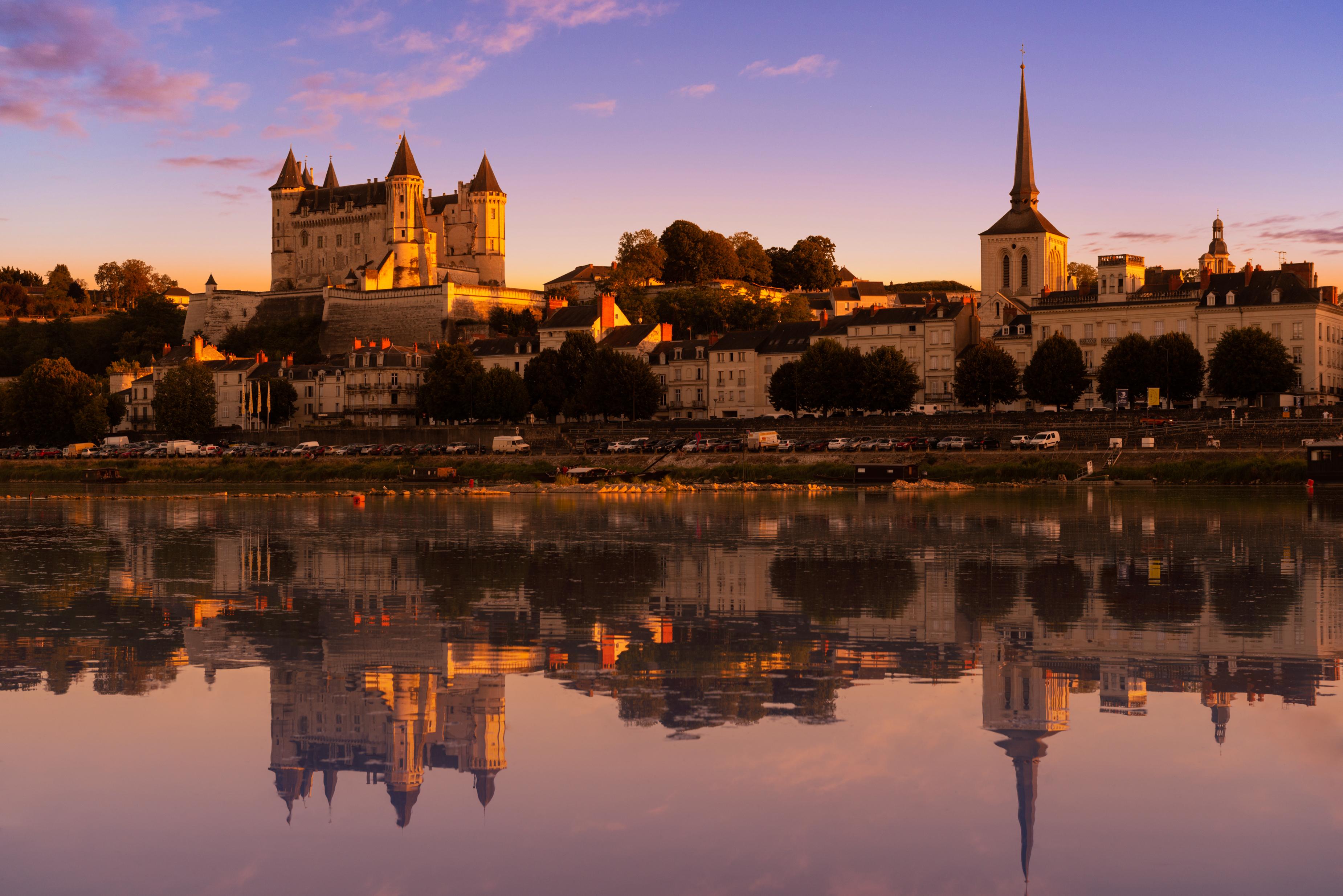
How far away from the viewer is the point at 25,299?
6644 inches

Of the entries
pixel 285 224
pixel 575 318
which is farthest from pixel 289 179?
pixel 575 318

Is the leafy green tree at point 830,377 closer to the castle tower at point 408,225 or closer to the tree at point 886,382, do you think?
the tree at point 886,382

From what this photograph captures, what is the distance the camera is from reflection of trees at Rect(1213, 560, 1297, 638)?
15836 mm

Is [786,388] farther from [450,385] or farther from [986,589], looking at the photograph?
[986,589]

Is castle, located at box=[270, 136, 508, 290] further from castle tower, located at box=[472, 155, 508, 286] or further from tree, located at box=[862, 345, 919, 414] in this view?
tree, located at box=[862, 345, 919, 414]

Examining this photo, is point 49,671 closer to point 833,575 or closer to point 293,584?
point 293,584

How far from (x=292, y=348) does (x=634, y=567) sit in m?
105

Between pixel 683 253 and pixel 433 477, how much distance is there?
69.5m

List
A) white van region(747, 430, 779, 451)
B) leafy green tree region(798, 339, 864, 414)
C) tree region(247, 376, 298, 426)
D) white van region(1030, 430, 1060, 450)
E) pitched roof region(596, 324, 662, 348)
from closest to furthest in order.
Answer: white van region(1030, 430, 1060, 450), white van region(747, 430, 779, 451), leafy green tree region(798, 339, 864, 414), pitched roof region(596, 324, 662, 348), tree region(247, 376, 298, 426)

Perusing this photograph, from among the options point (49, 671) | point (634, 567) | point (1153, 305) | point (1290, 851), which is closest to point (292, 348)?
point (1153, 305)

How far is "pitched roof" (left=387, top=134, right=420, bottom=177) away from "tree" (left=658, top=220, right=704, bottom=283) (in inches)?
990

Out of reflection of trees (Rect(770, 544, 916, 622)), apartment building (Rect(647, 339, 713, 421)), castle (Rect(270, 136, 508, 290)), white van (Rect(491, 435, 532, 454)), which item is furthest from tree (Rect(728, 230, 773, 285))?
reflection of trees (Rect(770, 544, 916, 622))

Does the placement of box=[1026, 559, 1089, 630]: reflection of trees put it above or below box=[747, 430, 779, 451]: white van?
below

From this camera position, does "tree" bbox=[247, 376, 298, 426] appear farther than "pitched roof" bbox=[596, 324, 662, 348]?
Yes
